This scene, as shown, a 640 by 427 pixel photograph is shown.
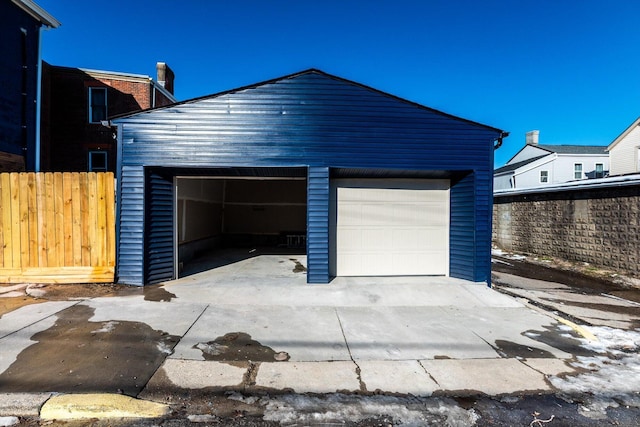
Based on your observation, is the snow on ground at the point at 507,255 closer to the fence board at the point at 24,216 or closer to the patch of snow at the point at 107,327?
the patch of snow at the point at 107,327

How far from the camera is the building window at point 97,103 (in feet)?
44.4

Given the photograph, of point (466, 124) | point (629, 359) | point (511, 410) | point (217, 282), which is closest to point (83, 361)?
point (217, 282)

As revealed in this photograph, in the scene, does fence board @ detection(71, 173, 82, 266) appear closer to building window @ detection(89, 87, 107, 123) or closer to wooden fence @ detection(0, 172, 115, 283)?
wooden fence @ detection(0, 172, 115, 283)

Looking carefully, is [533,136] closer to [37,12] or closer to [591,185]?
[591,185]

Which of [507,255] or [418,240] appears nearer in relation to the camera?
[418,240]

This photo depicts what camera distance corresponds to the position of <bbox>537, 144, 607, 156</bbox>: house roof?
23.9 metres

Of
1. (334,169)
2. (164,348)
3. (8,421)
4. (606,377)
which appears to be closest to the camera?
(8,421)

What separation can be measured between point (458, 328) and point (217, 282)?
5331mm

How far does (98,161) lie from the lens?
Answer: 1362 centimetres

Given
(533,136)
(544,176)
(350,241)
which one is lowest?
(350,241)

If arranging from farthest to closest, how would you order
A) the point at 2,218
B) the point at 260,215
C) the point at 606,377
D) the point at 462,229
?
the point at 260,215 → the point at 462,229 → the point at 2,218 → the point at 606,377

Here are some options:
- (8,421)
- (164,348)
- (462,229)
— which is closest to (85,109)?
(164,348)

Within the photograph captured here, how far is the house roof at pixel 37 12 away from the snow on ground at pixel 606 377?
693 inches

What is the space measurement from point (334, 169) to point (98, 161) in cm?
1199
